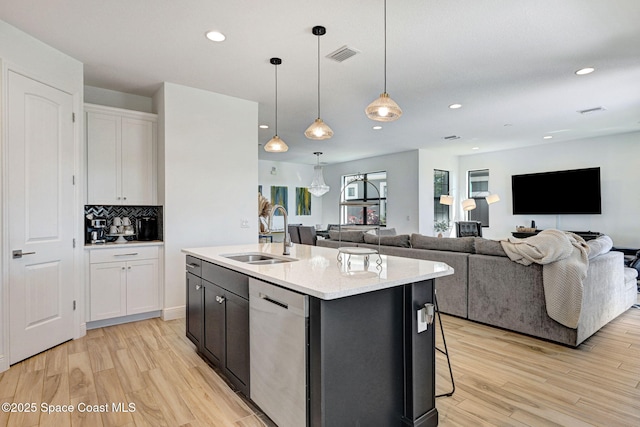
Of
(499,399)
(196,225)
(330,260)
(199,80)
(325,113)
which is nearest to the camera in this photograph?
(499,399)

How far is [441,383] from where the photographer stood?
94.0 inches

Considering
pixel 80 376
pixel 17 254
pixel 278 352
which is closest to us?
pixel 278 352

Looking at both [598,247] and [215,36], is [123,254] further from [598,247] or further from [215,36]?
[598,247]

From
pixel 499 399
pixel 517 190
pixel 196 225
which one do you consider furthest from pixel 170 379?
pixel 517 190

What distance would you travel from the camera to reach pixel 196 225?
161 inches

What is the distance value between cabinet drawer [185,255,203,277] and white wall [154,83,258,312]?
1.05 m

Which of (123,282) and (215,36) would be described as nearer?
(215,36)

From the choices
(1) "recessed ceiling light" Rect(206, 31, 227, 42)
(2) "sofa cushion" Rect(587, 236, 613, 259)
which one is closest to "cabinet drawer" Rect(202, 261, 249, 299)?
(1) "recessed ceiling light" Rect(206, 31, 227, 42)

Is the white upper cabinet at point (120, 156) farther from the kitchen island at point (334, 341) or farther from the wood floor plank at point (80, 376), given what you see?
the kitchen island at point (334, 341)

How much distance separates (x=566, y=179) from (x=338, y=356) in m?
7.40

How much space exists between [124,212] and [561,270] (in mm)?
4732

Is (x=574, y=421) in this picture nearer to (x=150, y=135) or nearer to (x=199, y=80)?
(x=199, y=80)

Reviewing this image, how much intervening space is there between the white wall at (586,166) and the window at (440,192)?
1002mm

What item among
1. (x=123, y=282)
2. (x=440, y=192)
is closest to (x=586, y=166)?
(x=440, y=192)
